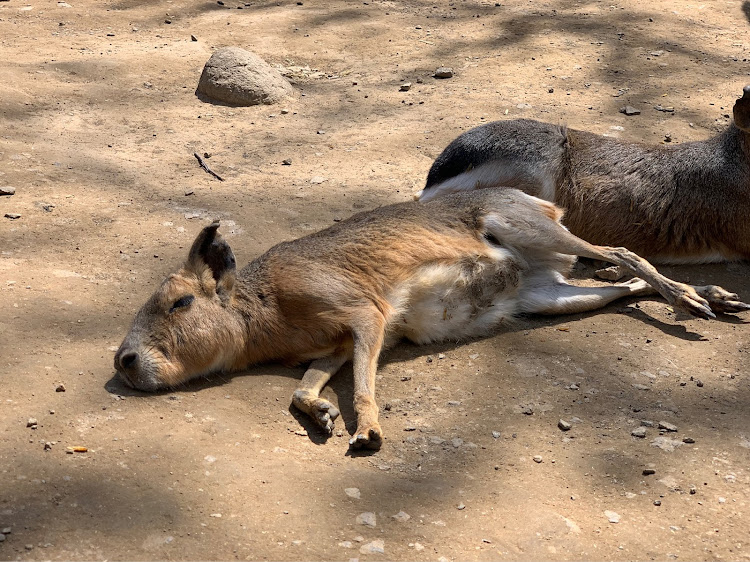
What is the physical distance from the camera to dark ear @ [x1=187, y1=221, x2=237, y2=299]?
3.97 m

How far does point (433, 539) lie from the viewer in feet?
9.40

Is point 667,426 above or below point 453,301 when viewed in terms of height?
below

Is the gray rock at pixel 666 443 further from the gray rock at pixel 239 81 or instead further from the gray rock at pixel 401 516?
the gray rock at pixel 239 81

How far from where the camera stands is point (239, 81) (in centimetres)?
710

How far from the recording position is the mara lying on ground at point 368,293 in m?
3.83

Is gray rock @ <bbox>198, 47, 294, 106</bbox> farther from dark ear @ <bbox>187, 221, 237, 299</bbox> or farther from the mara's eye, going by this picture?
the mara's eye

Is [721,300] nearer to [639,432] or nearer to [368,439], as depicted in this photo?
[639,432]

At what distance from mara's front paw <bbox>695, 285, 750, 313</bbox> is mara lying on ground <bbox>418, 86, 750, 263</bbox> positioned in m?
0.71

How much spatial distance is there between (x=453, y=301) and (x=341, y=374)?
713mm

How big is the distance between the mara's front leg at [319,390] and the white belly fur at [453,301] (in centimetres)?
33

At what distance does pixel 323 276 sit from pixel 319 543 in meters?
1.57

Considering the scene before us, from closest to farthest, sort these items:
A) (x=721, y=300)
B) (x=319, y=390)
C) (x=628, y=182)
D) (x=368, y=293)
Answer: (x=319, y=390)
(x=368, y=293)
(x=721, y=300)
(x=628, y=182)

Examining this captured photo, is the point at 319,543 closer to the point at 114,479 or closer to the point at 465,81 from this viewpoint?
the point at 114,479

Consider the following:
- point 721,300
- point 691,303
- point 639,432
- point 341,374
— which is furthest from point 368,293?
point 721,300
